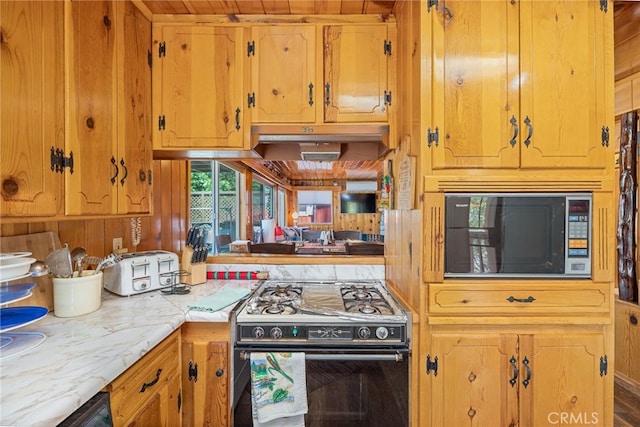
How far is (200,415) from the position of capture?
1.35 meters

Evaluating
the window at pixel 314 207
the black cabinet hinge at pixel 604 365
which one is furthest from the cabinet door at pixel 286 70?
the window at pixel 314 207

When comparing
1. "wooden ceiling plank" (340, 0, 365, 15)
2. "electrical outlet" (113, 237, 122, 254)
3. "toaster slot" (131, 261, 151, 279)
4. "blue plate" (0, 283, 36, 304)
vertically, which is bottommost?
"toaster slot" (131, 261, 151, 279)

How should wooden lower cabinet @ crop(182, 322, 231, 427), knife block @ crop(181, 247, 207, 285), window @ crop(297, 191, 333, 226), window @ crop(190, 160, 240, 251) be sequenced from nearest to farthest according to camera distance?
wooden lower cabinet @ crop(182, 322, 231, 427) < knife block @ crop(181, 247, 207, 285) < window @ crop(190, 160, 240, 251) < window @ crop(297, 191, 333, 226)

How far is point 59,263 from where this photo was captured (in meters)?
1.25

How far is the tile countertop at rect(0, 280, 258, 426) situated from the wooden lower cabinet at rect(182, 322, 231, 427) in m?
0.13

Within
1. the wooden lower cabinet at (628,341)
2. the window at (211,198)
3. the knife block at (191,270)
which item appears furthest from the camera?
the window at (211,198)

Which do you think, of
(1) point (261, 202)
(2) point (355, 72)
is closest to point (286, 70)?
(2) point (355, 72)

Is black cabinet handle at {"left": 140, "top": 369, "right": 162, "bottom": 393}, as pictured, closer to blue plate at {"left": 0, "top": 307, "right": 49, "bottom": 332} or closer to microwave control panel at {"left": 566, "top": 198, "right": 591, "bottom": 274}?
blue plate at {"left": 0, "top": 307, "right": 49, "bottom": 332}

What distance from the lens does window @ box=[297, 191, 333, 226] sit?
354 inches

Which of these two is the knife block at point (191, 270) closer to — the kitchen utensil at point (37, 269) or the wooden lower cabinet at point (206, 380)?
the wooden lower cabinet at point (206, 380)

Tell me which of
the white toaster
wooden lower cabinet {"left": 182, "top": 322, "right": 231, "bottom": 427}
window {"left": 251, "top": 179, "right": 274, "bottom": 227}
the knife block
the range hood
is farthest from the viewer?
window {"left": 251, "top": 179, "right": 274, "bottom": 227}

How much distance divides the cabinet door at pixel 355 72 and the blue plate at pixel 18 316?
1493 millimetres

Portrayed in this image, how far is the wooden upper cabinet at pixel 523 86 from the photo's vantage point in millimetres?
1314

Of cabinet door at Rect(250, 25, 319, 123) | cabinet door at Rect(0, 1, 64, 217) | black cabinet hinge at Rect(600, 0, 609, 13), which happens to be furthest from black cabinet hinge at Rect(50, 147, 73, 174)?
black cabinet hinge at Rect(600, 0, 609, 13)
